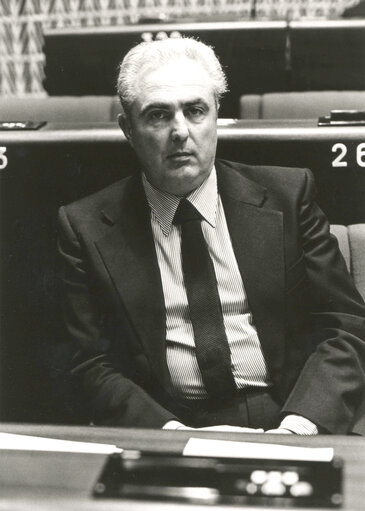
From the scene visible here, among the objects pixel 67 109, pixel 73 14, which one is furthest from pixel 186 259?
pixel 73 14

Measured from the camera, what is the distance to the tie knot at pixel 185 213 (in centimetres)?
155

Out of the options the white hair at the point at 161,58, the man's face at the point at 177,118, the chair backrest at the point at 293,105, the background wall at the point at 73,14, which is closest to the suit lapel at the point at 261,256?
the man's face at the point at 177,118

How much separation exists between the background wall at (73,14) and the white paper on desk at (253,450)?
4.48 m

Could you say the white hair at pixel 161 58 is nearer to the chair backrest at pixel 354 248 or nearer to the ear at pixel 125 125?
the ear at pixel 125 125

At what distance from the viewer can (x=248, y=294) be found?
1547 mm

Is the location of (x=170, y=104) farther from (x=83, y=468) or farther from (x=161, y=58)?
(x=83, y=468)

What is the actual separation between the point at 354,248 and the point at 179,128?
45cm

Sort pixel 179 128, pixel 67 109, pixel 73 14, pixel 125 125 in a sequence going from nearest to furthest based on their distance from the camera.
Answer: pixel 179 128
pixel 125 125
pixel 67 109
pixel 73 14

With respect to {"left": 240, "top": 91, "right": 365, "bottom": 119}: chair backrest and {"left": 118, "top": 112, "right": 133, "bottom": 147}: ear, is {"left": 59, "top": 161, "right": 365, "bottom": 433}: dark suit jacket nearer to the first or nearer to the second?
{"left": 118, "top": 112, "right": 133, "bottom": 147}: ear

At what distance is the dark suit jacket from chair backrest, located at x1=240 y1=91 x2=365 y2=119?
1.34 meters

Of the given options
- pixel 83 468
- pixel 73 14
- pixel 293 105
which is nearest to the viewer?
pixel 83 468

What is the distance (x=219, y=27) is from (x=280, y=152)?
1.71m

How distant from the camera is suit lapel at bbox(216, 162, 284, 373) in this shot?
5.09 feet

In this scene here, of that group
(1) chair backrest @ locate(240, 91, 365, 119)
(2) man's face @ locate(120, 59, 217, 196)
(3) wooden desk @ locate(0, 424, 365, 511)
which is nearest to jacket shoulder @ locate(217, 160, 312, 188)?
(2) man's face @ locate(120, 59, 217, 196)
